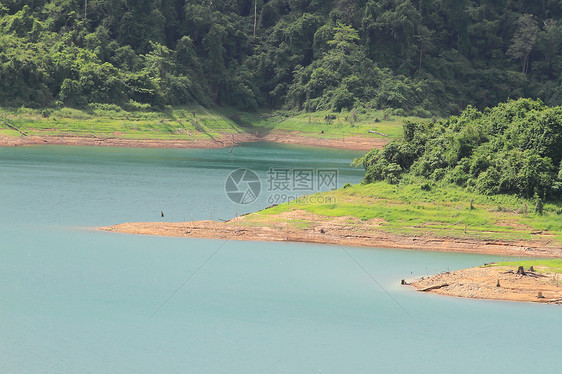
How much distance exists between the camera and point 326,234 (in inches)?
1406

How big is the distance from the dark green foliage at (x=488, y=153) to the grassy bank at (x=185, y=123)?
40626 millimetres

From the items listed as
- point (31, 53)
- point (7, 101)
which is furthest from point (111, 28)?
point (7, 101)

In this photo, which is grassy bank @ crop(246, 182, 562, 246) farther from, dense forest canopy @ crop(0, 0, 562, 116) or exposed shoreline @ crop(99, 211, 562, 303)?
dense forest canopy @ crop(0, 0, 562, 116)

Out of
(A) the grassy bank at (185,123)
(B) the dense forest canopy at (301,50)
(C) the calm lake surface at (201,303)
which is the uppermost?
(B) the dense forest canopy at (301,50)

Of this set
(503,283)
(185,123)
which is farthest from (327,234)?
(185,123)

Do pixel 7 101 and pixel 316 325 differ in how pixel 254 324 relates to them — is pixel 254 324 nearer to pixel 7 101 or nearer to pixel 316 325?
pixel 316 325

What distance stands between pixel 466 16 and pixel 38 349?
11423cm

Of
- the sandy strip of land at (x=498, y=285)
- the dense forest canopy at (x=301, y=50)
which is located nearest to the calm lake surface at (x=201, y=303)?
the sandy strip of land at (x=498, y=285)

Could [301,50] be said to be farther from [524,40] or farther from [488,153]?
[488,153]

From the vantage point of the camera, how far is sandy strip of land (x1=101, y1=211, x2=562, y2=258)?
1347 inches

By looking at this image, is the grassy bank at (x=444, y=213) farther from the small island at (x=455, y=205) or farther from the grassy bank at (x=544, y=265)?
the grassy bank at (x=544, y=265)

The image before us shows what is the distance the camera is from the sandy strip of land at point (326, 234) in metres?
34.2
